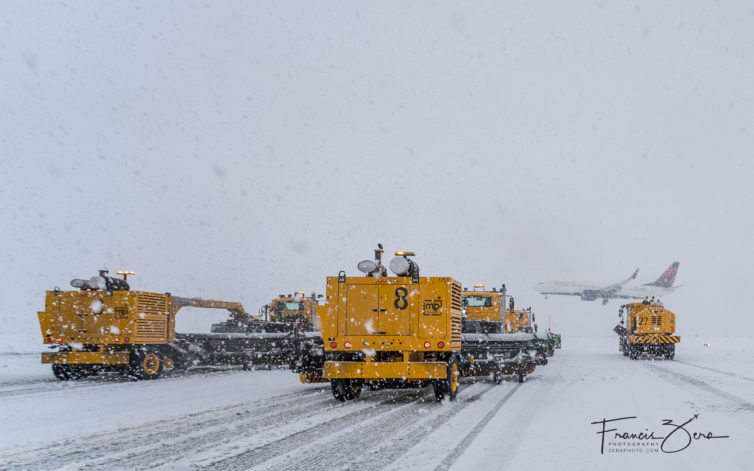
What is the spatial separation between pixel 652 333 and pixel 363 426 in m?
26.8

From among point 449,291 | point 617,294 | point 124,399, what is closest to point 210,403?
point 124,399

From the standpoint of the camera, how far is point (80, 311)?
698 inches

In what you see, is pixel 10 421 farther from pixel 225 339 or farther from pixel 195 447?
pixel 225 339

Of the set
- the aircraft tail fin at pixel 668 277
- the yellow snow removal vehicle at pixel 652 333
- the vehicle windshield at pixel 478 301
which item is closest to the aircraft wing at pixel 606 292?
the aircraft tail fin at pixel 668 277

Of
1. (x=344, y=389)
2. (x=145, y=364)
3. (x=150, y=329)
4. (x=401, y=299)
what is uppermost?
(x=401, y=299)

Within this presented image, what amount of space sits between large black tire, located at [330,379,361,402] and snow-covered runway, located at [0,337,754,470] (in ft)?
0.61

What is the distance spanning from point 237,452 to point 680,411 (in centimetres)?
765

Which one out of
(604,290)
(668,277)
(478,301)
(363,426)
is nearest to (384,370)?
(363,426)

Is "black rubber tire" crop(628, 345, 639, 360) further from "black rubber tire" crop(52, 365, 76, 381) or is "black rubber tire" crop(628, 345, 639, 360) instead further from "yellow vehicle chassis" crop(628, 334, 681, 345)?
"black rubber tire" crop(52, 365, 76, 381)

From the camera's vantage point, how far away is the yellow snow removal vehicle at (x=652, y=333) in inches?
1271

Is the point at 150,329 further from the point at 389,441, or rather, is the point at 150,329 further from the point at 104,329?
the point at 389,441

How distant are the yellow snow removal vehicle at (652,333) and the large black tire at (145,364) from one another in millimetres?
23145

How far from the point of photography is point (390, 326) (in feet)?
41.0

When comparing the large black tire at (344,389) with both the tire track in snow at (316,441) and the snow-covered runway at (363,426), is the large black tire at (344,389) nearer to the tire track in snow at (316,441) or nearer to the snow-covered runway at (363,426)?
Result: the snow-covered runway at (363,426)
